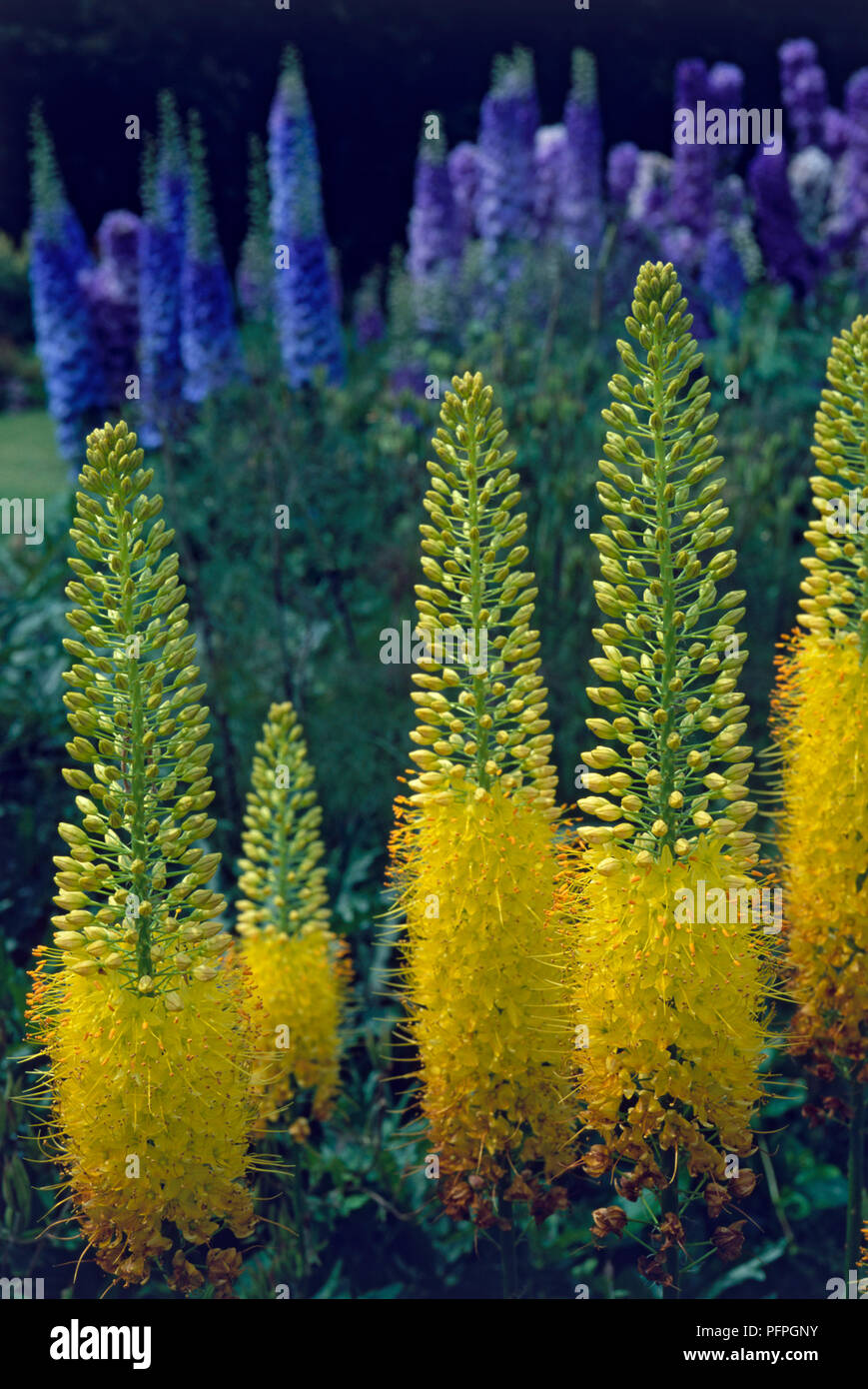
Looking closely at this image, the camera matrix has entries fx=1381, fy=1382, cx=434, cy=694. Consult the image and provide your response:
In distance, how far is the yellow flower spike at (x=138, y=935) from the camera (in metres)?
3.17

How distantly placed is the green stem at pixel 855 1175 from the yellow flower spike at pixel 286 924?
157 cm

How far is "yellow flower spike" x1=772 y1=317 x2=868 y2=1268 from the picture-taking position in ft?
12.1

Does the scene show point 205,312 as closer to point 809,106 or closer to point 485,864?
point 809,106

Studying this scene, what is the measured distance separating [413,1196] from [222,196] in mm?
6208

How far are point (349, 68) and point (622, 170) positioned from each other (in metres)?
2.75

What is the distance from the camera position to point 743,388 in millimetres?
7773

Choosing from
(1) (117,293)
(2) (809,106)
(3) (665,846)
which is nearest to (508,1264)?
(3) (665,846)

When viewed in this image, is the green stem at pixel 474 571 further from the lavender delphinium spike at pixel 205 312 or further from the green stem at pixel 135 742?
the lavender delphinium spike at pixel 205 312

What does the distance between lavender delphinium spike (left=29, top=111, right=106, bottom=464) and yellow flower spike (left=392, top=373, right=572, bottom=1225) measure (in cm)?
537

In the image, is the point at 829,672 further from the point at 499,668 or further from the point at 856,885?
the point at 499,668

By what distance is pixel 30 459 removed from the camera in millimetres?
9188

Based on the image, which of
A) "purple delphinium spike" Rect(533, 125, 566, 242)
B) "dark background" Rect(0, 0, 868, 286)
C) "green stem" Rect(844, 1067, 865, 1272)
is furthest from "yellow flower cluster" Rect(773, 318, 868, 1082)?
"purple delphinium spike" Rect(533, 125, 566, 242)

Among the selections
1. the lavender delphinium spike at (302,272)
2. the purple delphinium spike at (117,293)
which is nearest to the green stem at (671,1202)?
the lavender delphinium spike at (302,272)
